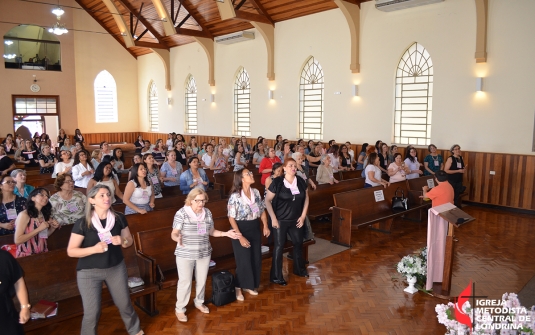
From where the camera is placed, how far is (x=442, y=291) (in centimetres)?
528

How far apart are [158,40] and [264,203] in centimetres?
1724

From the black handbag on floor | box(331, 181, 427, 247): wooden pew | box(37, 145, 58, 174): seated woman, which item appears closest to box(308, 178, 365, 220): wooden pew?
box(331, 181, 427, 247): wooden pew

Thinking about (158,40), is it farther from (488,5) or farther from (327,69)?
(488,5)

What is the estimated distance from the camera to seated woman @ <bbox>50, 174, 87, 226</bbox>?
17.6 feet

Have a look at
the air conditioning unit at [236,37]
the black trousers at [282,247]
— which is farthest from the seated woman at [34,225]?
the air conditioning unit at [236,37]

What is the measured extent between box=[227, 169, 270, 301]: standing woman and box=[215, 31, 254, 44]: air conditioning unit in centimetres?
1208

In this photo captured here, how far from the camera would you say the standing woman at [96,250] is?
3.60 meters

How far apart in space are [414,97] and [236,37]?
733 centimetres

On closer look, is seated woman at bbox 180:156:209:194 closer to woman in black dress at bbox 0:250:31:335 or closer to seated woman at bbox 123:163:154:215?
seated woman at bbox 123:163:154:215

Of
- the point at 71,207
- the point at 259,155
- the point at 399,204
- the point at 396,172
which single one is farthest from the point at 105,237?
the point at 259,155

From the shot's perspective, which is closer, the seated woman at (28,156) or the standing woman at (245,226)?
the standing woman at (245,226)

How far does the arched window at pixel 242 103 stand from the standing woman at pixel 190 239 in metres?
13.0

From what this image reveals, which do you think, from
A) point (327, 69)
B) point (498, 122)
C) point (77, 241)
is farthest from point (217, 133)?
point (77, 241)

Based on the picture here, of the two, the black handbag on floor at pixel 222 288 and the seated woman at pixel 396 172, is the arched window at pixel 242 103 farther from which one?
the black handbag on floor at pixel 222 288
